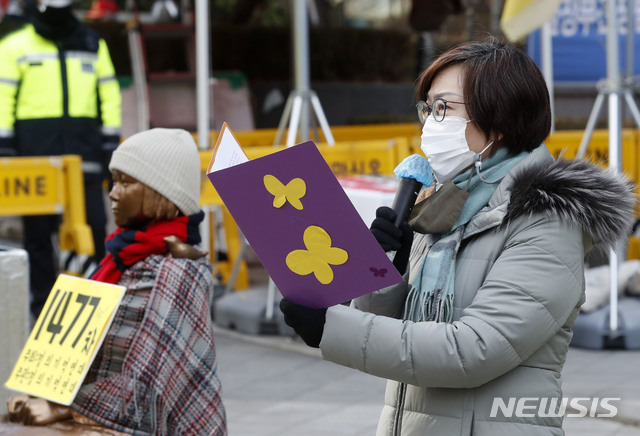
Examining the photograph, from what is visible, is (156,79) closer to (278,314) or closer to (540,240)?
(278,314)

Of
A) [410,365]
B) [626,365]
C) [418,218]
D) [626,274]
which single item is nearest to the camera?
[410,365]

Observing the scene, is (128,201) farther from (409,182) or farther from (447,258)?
(447,258)

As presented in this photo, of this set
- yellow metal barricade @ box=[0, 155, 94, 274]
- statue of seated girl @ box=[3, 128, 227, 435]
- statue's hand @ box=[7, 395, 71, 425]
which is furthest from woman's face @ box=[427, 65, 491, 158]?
yellow metal barricade @ box=[0, 155, 94, 274]

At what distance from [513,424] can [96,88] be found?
5611 millimetres

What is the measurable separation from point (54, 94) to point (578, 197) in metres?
5.43

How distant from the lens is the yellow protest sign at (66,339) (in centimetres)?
293

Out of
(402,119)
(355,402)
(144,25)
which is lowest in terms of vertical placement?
(355,402)

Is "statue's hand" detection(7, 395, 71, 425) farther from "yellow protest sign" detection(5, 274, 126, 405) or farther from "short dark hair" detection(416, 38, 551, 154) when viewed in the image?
"short dark hair" detection(416, 38, 551, 154)

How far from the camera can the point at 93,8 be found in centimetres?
1461

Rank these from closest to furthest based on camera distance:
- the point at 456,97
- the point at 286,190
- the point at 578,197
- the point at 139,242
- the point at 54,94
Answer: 1. the point at 286,190
2. the point at 578,197
3. the point at 456,97
4. the point at 139,242
5. the point at 54,94

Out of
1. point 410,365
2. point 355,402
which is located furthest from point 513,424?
point 355,402

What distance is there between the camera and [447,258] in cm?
215

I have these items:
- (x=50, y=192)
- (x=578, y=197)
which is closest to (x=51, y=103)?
(x=50, y=192)

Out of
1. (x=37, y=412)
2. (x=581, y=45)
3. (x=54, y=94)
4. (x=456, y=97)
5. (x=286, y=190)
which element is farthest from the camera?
(x=581, y=45)
